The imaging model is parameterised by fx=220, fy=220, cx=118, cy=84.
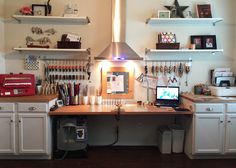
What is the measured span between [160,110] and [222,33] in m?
1.82

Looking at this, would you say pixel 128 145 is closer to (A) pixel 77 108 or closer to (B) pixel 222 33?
(A) pixel 77 108

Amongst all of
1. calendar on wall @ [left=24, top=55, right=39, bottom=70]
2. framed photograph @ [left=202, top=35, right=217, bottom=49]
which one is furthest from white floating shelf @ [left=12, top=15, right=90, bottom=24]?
framed photograph @ [left=202, top=35, right=217, bottom=49]

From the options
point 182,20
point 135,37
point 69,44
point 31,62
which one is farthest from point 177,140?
point 31,62

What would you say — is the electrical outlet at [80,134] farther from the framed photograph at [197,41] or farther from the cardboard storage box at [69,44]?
the framed photograph at [197,41]

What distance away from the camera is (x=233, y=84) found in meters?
3.71

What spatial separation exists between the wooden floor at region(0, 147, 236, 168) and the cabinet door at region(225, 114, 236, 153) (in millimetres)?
188

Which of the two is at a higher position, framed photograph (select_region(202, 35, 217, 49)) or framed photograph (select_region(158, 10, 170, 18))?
framed photograph (select_region(158, 10, 170, 18))

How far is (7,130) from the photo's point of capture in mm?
3115

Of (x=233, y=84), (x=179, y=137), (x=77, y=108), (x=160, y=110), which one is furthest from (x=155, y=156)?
(x=233, y=84)

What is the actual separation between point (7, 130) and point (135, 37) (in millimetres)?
2447

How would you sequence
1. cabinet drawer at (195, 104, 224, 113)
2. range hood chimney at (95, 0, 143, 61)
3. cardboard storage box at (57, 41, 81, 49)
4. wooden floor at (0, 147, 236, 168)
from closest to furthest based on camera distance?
wooden floor at (0, 147, 236, 168) < cabinet drawer at (195, 104, 224, 113) < range hood chimney at (95, 0, 143, 61) < cardboard storage box at (57, 41, 81, 49)

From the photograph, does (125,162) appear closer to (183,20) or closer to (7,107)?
(7,107)

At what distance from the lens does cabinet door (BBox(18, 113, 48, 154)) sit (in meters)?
3.11

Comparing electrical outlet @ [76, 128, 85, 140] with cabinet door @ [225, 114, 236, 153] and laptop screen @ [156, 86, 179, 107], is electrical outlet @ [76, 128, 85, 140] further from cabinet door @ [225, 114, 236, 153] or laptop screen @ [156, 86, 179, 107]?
cabinet door @ [225, 114, 236, 153]
